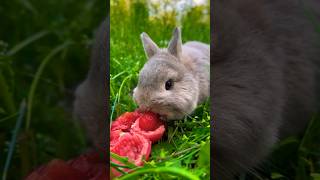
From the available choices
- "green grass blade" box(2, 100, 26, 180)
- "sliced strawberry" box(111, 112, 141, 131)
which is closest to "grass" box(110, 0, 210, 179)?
"sliced strawberry" box(111, 112, 141, 131)

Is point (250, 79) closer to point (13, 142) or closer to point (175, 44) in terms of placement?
point (175, 44)

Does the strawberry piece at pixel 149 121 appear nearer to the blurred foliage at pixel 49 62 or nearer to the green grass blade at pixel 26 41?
the blurred foliage at pixel 49 62

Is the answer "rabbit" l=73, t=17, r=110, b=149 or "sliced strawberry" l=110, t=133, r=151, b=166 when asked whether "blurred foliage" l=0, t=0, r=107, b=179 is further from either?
"sliced strawberry" l=110, t=133, r=151, b=166

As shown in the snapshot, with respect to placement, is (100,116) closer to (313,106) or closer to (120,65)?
(120,65)

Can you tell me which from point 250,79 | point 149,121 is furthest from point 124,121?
point 250,79

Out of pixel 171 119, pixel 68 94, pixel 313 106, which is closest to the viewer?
pixel 171 119

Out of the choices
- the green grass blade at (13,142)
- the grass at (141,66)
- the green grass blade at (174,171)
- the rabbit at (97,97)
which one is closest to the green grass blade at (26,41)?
the green grass blade at (13,142)

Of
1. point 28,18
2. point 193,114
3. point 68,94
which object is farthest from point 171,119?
point 28,18

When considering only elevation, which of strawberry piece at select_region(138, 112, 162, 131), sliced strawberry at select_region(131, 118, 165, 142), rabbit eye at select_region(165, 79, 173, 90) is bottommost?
sliced strawberry at select_region(131, 118, 165, 142)
